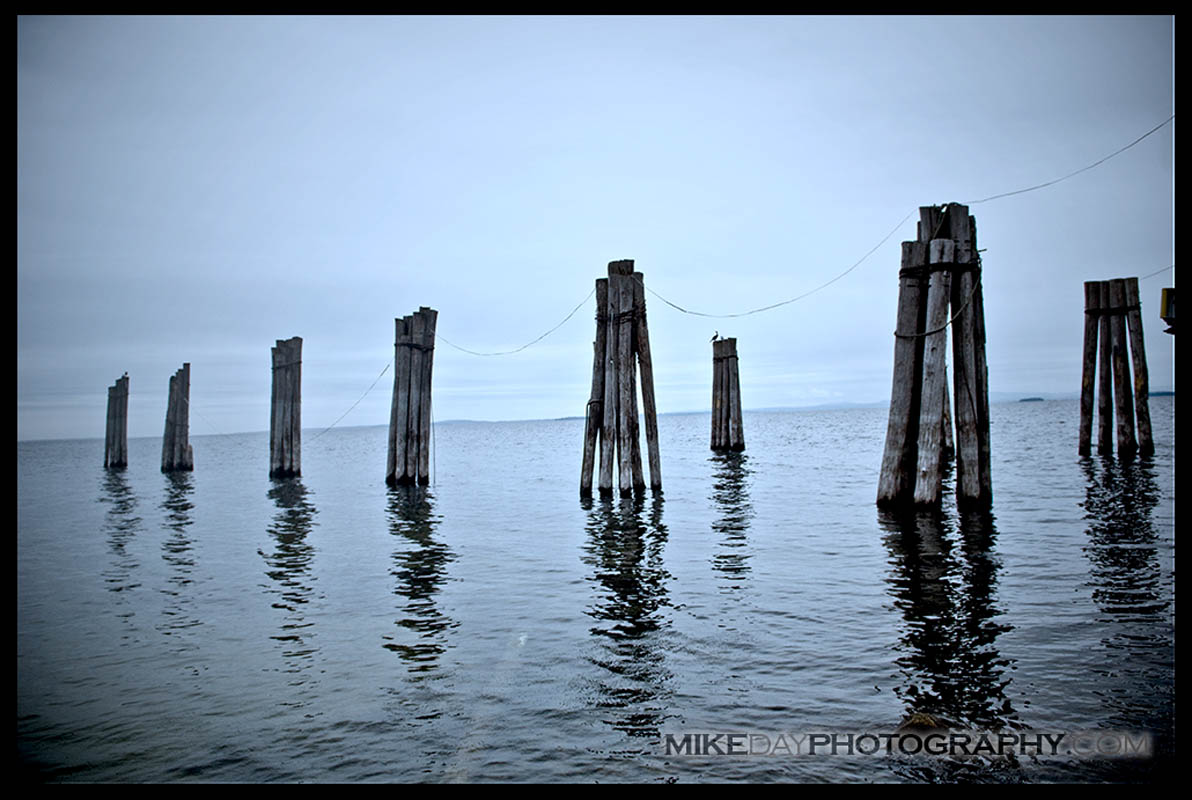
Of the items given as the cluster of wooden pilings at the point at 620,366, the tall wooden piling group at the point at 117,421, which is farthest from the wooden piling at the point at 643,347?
the tall wooden piling group at the point at 117,421

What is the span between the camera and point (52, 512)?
18766mm

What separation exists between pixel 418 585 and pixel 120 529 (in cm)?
915

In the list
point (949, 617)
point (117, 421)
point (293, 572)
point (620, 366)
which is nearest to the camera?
point (949, 617)

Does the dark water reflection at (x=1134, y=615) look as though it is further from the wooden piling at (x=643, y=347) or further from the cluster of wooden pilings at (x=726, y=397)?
the cluster of wooden pilings at (x=726, y=397)

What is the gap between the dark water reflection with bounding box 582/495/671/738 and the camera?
4789 millimetres

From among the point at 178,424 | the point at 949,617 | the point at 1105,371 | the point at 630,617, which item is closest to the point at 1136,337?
the point at 1105,371

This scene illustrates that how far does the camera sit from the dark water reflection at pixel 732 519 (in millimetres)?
9281

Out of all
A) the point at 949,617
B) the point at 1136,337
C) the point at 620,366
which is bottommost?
the point at 949,617

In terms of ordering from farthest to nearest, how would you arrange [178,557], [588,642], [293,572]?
[178,557] → [293,572] → [588,642]

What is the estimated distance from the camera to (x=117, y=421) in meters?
32.0

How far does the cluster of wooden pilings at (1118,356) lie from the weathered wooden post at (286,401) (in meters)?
20.5

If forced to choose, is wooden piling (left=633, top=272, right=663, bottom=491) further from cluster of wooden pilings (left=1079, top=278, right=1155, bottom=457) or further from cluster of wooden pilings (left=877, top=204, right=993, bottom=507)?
cluster of wooden pilings (left=1079, top=278, right=1155, bottom=457)

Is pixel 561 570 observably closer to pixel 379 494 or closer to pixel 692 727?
pixel 692 727

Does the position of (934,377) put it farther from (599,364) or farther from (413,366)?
(413,366)
